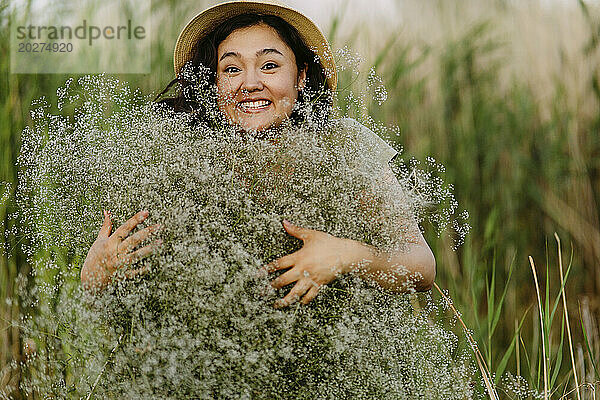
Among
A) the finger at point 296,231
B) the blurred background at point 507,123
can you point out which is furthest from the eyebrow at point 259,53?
the blurred background at point 507,123

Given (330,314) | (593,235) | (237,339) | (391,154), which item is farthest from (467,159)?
(237,339)

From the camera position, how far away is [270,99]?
5.83 feet

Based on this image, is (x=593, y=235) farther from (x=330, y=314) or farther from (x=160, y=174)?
(x=160, y=174)

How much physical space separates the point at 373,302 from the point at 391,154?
24.0 inches

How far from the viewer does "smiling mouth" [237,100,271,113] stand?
5.74 feet

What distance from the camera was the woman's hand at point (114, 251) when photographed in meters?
1.42

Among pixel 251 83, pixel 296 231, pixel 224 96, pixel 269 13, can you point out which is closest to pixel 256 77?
pixel 251 83

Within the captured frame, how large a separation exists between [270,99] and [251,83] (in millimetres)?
70

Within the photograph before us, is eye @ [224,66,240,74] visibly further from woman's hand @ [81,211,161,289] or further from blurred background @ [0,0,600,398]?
blurred background @ [0,0,600,398]

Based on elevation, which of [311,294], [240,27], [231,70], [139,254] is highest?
[240,27]

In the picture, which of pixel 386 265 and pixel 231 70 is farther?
pixel 231 70

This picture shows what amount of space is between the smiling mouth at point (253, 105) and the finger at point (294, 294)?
20.7 inches

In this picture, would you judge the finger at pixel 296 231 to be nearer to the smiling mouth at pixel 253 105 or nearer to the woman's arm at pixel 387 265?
the woman's arm at pixel 387 265

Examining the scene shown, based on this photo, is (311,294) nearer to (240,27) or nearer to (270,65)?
(270,65)
